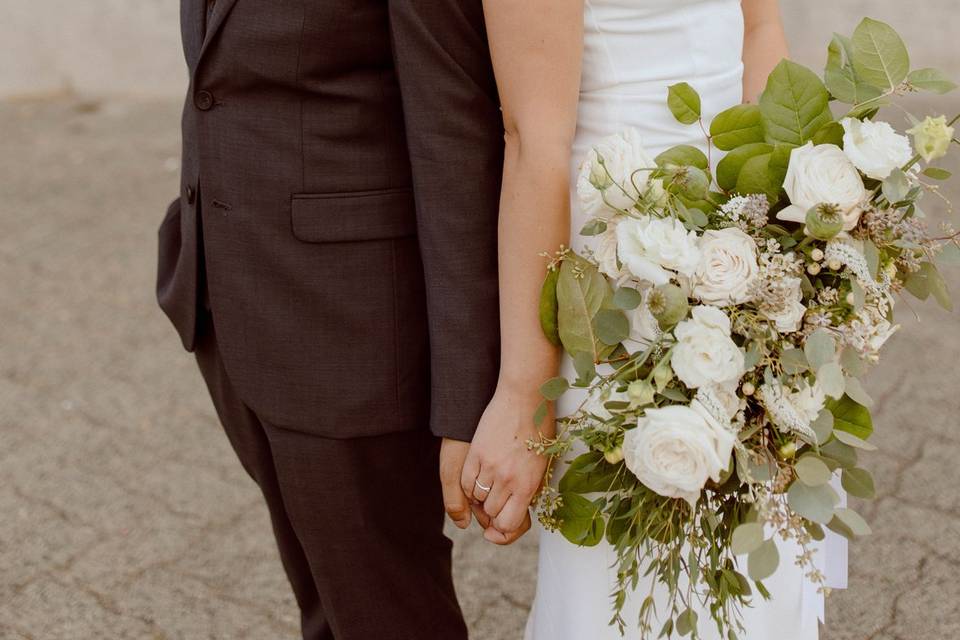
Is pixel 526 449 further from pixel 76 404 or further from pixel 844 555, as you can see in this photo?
pixel 76 404

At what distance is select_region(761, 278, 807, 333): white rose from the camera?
1.31 meters

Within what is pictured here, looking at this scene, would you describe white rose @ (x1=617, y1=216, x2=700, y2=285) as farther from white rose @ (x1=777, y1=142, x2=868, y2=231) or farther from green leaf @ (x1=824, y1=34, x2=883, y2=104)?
green leaf @ (x1=824, y1=34, x2=883, y2=104)

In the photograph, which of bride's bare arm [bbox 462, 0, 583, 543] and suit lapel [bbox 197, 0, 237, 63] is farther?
suit lapel [bbox 197, 0, 237, 63]

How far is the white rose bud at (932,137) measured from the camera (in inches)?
50.8

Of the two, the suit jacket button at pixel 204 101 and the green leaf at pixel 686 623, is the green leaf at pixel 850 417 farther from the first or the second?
the suit jacket button at pixel 204 101

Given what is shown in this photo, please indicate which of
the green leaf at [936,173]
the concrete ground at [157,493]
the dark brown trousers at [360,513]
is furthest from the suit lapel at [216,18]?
the concrete ground at [157,493]

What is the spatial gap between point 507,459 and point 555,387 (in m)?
0.15

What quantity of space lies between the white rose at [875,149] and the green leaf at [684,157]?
0.59 feet

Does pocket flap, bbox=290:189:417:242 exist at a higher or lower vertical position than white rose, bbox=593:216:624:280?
lower

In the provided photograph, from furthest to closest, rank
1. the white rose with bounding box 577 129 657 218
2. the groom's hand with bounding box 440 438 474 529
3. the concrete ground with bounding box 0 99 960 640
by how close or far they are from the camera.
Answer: the concrete ground with bounding box 0 99 960 640
the groom's hand with bounding box 440 438 474 529
the white rose with bounding box 577 129 657 218

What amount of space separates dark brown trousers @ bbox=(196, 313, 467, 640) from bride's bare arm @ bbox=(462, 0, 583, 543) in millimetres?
259

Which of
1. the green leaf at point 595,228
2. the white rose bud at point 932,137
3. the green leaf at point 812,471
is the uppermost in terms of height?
the white rose bud at point 932,137

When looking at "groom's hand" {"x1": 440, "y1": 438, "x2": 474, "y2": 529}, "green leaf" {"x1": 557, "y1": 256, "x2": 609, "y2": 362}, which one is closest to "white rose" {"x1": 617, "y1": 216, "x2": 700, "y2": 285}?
"green leaf" {"x1": 557, "y1": 256, "x2": 609, "y2": 362}

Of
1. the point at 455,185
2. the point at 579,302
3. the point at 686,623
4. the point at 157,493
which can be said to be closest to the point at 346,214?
the point at 455,185
